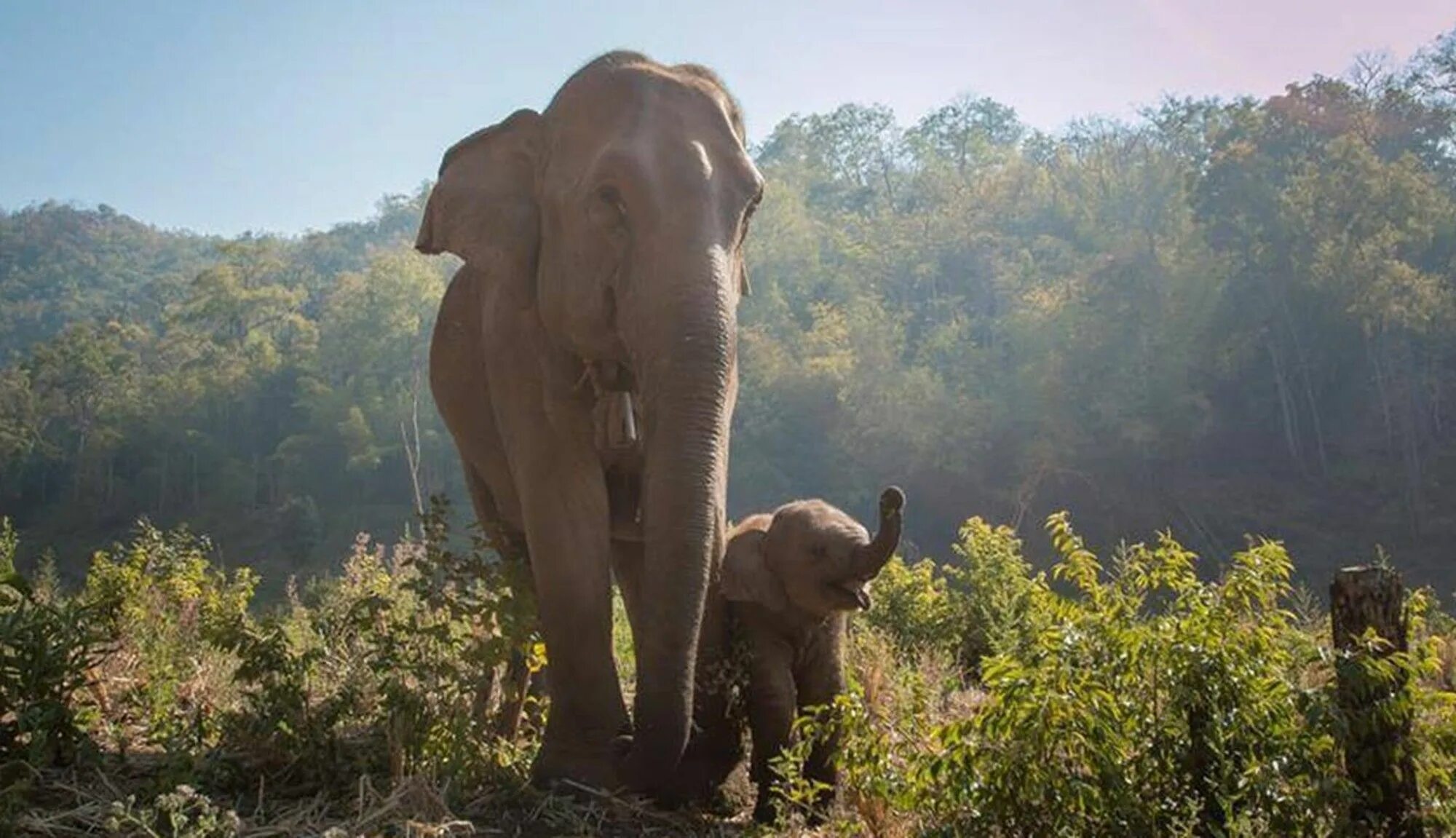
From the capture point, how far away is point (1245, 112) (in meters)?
46.7

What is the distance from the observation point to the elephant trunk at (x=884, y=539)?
4898 millimetres

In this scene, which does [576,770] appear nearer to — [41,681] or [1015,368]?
[41,681]

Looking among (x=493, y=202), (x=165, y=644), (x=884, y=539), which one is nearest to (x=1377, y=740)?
(x=884, y=539)

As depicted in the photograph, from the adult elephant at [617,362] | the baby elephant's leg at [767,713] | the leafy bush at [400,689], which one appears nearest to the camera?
the adult elephant at [617,362]

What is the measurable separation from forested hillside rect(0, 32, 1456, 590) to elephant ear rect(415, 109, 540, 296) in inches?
750

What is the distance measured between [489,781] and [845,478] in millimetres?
44004

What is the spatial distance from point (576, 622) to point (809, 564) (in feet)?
→ 3.47

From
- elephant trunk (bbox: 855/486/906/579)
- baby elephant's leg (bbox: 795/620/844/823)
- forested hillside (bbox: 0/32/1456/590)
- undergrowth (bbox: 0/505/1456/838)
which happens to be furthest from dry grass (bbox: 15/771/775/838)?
forested hillside (bbox: 0/32/1456/590)

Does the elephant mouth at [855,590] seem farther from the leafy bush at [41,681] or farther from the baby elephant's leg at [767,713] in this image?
the leafy bush at [41,681]

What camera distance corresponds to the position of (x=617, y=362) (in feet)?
17.8

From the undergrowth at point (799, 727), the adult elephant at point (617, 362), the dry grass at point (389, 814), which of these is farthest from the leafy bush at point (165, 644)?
the adult elephant at point (617, 362)

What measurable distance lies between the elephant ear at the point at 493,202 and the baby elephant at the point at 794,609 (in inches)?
67.0

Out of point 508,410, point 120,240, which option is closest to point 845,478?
point 508,410

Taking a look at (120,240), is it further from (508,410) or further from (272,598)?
(508,410)
